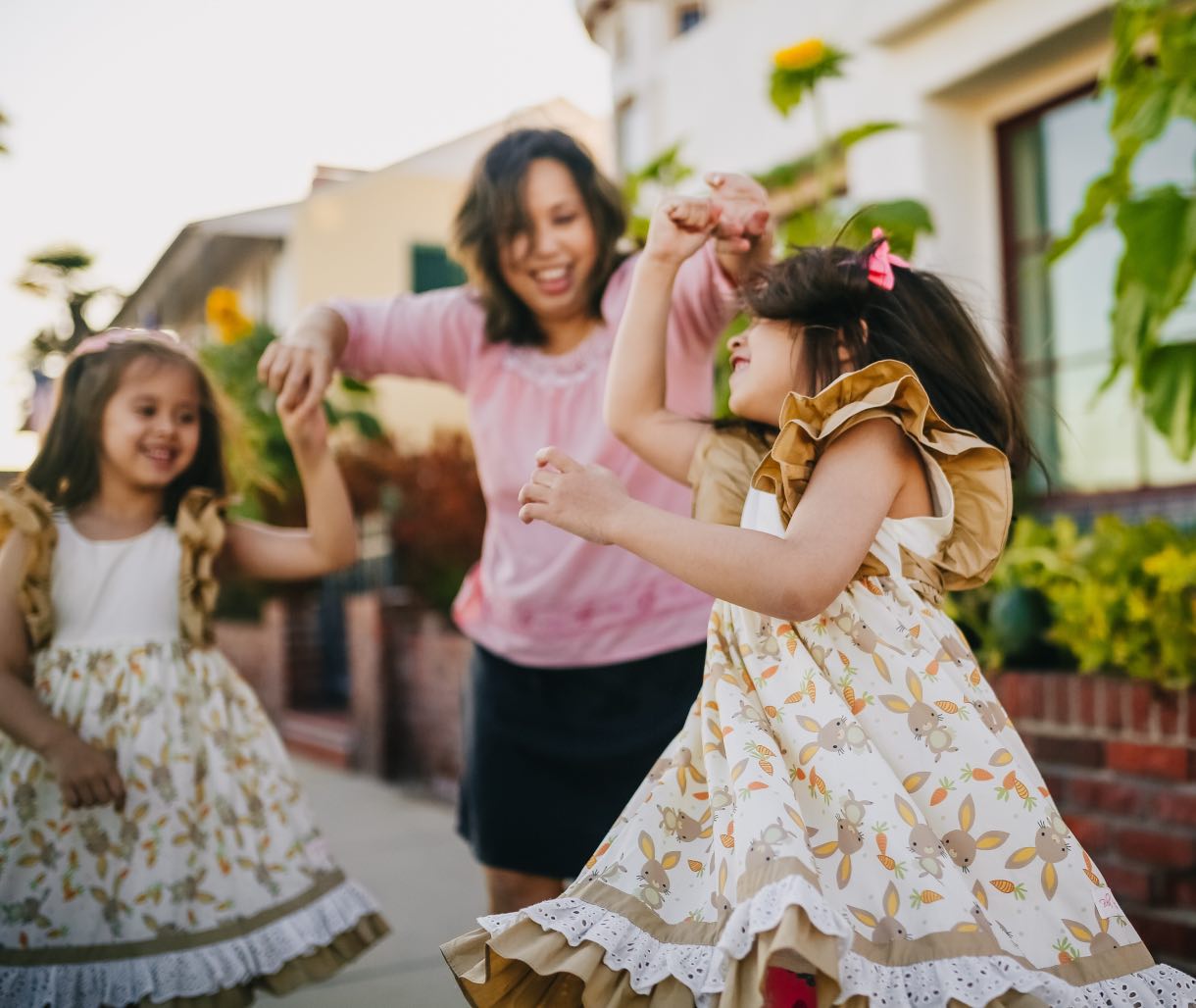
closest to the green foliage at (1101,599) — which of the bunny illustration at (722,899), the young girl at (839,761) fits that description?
the young girl at (839,761)

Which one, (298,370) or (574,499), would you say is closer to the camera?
(574,499)

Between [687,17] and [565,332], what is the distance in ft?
17.5

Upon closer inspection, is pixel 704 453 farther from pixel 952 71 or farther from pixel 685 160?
pixel 685 160

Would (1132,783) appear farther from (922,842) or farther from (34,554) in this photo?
(34,554)

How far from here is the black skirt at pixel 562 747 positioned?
2.24 m

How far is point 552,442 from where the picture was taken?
2297mm

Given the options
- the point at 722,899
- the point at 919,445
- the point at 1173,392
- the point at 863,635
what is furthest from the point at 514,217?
the point at 1173,392

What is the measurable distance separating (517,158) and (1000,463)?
114cm

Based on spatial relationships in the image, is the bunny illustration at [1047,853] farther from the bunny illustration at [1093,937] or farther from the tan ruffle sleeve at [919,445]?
the tan ruffle sleeve at [919,445]

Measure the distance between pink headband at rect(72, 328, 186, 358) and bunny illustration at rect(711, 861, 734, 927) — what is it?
1593 millimetres

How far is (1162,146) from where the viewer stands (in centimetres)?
448

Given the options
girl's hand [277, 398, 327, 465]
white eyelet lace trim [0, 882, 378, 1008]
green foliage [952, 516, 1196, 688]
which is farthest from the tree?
green foliage [952, 516, 1196, 688]

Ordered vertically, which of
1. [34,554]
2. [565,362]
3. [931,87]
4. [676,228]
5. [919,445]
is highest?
[931,87]

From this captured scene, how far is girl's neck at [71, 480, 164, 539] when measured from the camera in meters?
2.42
